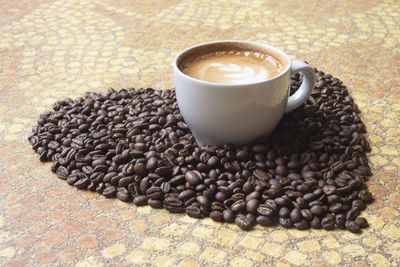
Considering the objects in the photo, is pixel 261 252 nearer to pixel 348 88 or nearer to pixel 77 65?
pixel 348 88

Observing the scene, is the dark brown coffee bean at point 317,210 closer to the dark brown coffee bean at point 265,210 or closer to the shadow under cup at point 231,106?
the dark brown coffee bean at point 265,210

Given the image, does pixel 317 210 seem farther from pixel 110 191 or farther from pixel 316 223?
pixel 110 191

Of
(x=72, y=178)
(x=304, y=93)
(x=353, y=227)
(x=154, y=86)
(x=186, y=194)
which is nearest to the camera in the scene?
(x=353, y=227)

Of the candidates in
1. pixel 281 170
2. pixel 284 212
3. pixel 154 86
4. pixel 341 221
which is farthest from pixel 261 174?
pixel 154 86

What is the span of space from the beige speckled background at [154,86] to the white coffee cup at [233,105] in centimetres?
33

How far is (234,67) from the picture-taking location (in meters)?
1.57

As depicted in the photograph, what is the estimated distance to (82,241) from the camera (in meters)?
1.25

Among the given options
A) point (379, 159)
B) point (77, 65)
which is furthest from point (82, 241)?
point (77, 65)

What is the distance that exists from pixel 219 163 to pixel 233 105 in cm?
20

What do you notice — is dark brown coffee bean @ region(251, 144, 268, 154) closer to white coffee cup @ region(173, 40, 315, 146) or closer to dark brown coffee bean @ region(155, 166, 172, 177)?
white coffee cup @ region(173, 40, 315, 146)

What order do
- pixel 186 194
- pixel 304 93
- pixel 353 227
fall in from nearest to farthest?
1. pixel 353 227
2. pixel 186 194
3. pixel 304 93

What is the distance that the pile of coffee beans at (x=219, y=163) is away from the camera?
51.8 inches

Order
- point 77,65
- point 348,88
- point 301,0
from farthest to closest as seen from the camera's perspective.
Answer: point 301,0, point 77,65, point 348,88

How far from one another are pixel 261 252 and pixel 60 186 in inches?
27.8
